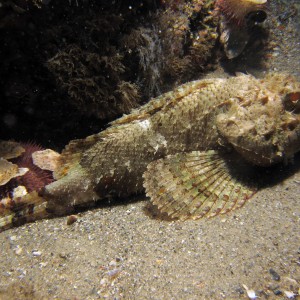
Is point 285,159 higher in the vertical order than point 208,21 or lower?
lower

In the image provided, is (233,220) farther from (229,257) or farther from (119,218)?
(119,218)

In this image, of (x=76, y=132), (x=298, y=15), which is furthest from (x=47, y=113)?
(x=298, y=15)

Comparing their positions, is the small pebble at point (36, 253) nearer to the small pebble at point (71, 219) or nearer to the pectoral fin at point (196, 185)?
the small pebble at point (71, 219)

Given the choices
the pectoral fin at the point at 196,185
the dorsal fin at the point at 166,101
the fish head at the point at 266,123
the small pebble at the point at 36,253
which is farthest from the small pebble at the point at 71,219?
the fish head at the point at 266,123

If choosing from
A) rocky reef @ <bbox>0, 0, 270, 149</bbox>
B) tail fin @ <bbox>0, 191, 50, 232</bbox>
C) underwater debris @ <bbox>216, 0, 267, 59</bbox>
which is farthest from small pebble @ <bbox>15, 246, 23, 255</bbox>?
underwater debris @ <bbox>216, 0, 267, 59</bbox>

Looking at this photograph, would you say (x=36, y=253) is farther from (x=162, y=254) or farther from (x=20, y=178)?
(x=162, y=254)

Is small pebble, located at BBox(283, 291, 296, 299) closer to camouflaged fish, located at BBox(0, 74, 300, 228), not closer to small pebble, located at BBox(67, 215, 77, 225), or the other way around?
camouflaged fish, located at BBox(0, 74, 300, 228)
